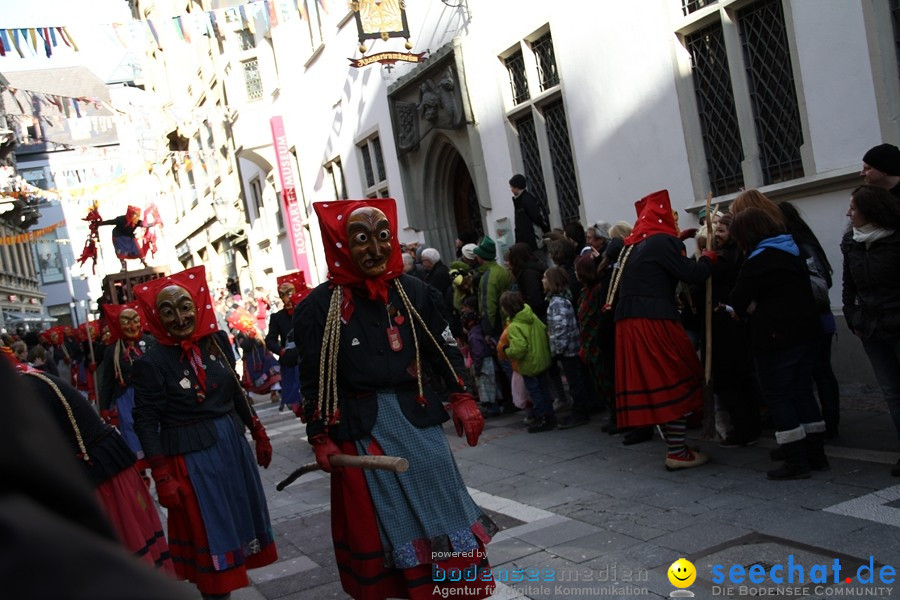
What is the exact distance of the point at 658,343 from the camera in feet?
22.5

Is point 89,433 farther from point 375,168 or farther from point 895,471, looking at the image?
point 375,168

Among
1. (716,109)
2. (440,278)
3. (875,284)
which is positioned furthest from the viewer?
(440,278)

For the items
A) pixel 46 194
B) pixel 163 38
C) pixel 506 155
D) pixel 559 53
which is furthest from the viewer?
pixel 46 194

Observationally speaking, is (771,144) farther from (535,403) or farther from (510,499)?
(510,499)

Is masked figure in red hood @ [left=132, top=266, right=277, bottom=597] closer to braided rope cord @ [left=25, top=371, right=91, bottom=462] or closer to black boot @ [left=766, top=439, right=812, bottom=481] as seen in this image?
braided rope cord @ [left=25, top=371, right=91, bottom=462]

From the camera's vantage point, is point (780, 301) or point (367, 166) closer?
point (780, 301)

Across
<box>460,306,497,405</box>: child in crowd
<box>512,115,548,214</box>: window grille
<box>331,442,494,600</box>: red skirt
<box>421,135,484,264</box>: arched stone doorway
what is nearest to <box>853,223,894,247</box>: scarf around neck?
<box>331,442,494,600</box>: red skirt

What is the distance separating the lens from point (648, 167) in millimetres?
10719

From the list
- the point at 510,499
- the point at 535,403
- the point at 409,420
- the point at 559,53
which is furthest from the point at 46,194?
the point at 409,420

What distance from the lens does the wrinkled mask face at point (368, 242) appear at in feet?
15.0

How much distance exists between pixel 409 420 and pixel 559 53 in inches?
334

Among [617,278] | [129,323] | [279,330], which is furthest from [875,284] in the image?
[279,330]

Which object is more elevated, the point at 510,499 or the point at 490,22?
the point at 490,22

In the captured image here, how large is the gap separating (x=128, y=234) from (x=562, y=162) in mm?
15163
